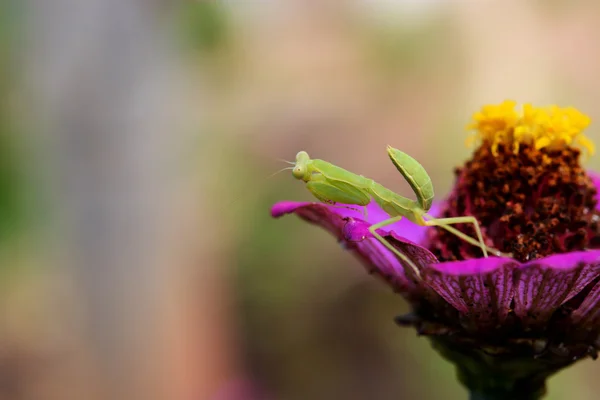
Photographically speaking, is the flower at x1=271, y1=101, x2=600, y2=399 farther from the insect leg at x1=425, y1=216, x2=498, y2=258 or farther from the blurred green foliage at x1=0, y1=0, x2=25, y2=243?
the blurred green foliage at x1=0, y1=0, x2=25, y2=243

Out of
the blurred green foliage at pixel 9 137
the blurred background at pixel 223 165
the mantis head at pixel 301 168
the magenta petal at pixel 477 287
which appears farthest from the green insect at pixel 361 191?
the blurred green foliage at pixel 9 137

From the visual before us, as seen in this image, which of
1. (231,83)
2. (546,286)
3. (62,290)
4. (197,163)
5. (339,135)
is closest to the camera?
(546,286)

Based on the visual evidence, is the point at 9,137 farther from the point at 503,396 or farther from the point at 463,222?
the point at 503,396

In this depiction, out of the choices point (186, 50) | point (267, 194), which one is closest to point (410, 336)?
point (267, 194)

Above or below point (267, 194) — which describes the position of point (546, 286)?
below

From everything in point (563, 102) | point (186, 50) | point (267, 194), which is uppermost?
point (563, 102)

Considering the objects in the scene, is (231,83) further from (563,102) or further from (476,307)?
(476,307)

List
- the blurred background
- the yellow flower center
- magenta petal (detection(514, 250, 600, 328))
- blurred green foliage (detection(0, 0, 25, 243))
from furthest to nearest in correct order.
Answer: blurred green foliage (detection(0, 0, 25, 243)) < the blurred background < the yellow flower center < magenta petal (detection(514, 250, 600, 328))

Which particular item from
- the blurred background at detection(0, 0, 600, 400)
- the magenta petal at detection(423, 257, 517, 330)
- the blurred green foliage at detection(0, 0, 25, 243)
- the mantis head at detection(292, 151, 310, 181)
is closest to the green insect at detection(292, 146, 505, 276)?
the mantis head at detection(292, 151, 310, 181)

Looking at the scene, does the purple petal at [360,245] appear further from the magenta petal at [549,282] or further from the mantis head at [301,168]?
the magenta petal at [549,282]

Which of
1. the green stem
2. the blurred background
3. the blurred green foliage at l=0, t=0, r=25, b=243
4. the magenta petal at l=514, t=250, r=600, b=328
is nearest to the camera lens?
the magenta petal at l=514, t=250, r=600, b=328
